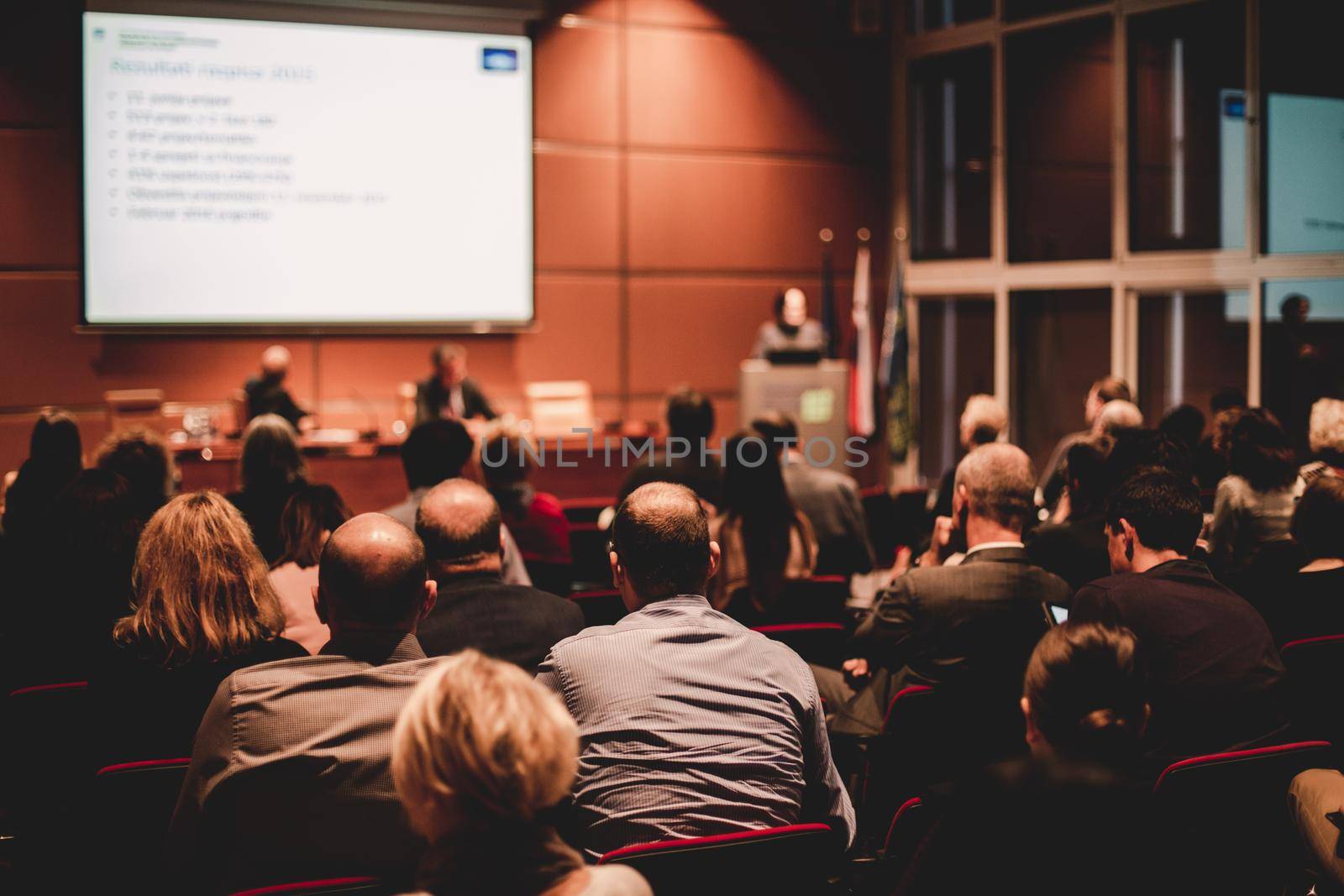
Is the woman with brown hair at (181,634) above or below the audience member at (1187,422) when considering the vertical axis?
below

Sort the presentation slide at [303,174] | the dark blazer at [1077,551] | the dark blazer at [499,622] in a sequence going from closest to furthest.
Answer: the dark blazer at [499,622] → the dark blazer at [1077,551] → the presentation slide at [303,174]

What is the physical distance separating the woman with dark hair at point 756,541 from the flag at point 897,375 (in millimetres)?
5750

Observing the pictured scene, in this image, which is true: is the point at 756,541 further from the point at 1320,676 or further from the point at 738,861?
the point at 738,861

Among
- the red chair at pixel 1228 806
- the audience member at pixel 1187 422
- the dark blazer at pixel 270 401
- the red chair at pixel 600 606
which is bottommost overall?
the red chair at pixel 1228 806

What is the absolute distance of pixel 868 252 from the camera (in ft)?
32.7

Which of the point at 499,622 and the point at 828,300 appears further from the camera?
the point at 828,300

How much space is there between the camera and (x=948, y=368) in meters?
10.0

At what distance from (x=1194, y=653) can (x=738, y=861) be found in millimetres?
1234

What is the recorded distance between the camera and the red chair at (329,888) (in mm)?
1747

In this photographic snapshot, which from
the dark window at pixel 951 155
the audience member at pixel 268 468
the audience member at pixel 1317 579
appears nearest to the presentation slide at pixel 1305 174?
the dark window at pixel 951 155

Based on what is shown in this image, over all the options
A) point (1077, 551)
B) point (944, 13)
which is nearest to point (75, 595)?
point (1077, 551)

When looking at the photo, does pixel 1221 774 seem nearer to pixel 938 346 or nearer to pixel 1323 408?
pixel 1323 408

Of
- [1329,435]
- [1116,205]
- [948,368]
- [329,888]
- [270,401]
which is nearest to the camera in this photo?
[329,888]

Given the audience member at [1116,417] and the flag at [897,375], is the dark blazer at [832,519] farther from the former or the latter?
the flag at [897,375]
